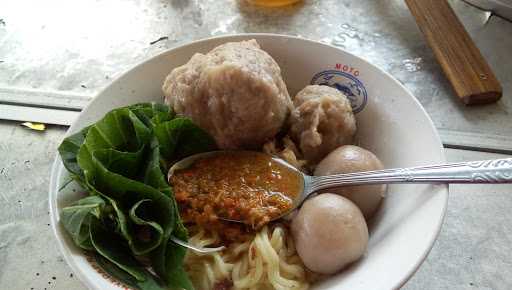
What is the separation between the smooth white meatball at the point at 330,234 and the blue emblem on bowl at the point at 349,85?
46 cm

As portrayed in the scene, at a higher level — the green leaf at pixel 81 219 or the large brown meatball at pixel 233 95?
the large brown meatball at pixel 233 95

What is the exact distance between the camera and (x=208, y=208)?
4.49 feet

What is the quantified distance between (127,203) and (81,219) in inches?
5.5

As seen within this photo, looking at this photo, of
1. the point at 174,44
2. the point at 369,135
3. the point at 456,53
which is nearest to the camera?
the point at 369,135

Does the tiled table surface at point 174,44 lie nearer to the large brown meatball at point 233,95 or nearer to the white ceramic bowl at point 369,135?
the white ceramic bowl at point 369,135

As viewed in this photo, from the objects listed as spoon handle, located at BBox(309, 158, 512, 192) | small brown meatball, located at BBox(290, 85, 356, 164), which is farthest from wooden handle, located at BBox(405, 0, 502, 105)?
spoon handle, located at BBox(309, 158, 512, 192)

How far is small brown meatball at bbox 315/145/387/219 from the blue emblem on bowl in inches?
9.7

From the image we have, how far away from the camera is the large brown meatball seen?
1362 mm

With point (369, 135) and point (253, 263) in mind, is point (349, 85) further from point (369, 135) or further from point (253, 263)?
point (253, 263)

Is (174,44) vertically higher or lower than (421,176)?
lower

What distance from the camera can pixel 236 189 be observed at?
1405 millimetres

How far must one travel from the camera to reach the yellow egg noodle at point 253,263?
133cm

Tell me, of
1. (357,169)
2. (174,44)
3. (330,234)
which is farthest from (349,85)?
(174,44)

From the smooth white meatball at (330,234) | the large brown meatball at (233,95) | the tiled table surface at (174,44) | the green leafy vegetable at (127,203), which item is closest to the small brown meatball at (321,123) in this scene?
the large brown meatball at (233,95)
